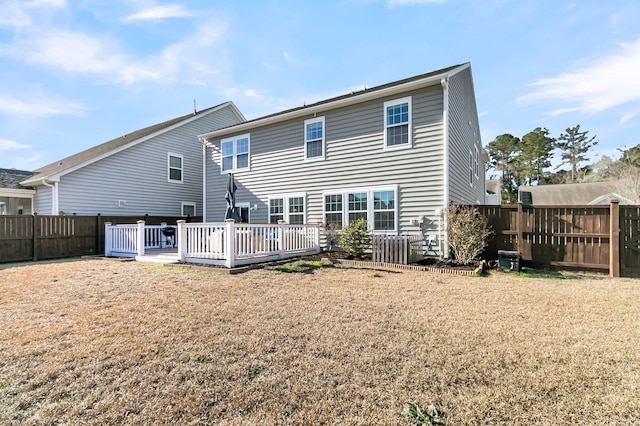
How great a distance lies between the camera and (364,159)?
10742 mm

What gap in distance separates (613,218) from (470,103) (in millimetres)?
8757

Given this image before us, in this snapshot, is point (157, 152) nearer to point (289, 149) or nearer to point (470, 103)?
point (289, 149)

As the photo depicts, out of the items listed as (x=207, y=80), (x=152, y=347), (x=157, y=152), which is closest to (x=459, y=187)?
(x=152, y=347)

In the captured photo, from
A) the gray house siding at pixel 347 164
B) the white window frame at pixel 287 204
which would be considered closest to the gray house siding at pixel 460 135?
the gray house siding at pixel 347 164

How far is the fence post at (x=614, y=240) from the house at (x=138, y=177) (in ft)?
60.4

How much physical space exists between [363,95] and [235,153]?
6.93 m

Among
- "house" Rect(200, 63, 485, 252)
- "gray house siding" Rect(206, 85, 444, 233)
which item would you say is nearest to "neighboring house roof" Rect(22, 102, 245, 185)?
"gray house siding" Rect(206, 85, 444, 233)

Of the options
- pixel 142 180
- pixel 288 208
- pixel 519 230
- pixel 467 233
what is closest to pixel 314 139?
pixel 288 208

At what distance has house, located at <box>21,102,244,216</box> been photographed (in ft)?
43.9

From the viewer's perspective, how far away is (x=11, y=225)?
9.93 meters

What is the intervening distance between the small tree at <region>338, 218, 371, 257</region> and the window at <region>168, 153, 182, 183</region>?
40.6 ft

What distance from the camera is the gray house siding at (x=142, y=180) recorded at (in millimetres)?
13586

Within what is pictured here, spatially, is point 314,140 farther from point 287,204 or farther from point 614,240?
point 614,240

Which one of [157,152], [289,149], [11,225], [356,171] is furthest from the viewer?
[157,152]
